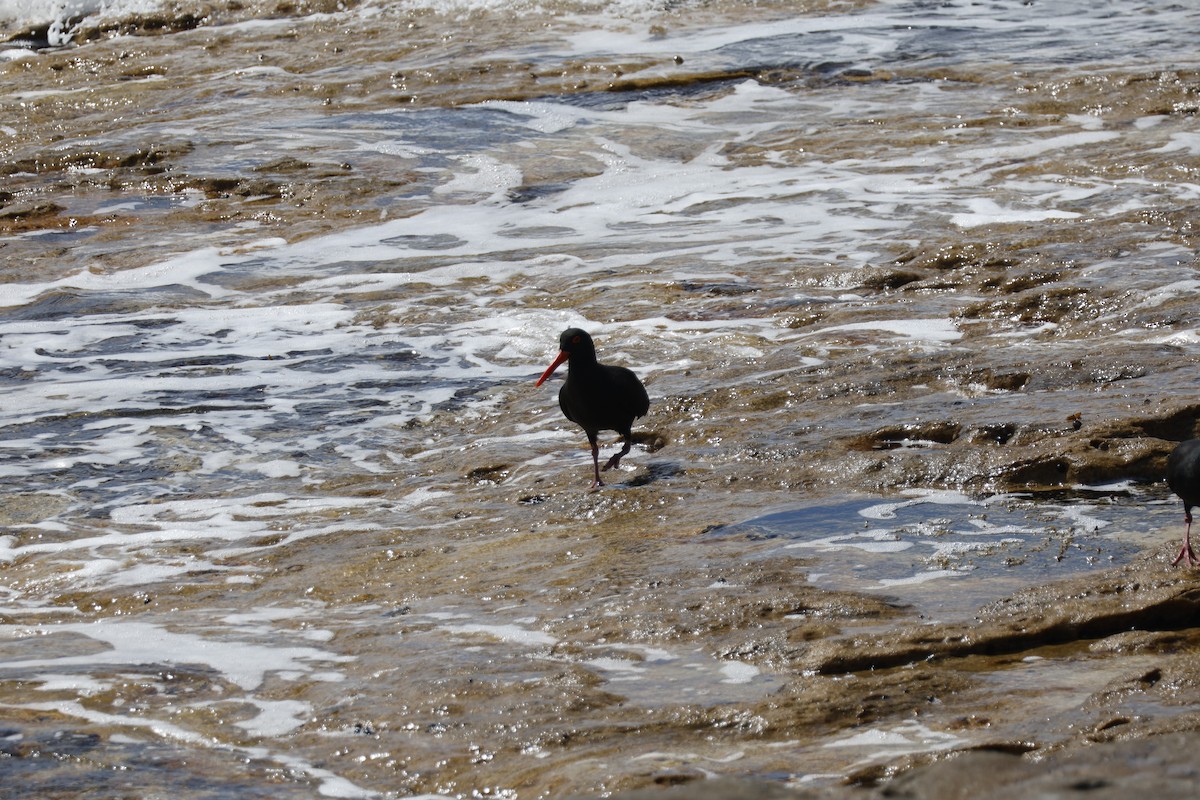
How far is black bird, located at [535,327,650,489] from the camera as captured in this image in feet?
24.4

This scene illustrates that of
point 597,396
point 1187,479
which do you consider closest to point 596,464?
point 597,396

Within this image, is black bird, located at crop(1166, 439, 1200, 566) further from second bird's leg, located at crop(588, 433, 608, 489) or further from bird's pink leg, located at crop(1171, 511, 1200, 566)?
second bird's leg, located at crop(588, 433, 608, 489)

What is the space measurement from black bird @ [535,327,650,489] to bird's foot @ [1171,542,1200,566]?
3070mm

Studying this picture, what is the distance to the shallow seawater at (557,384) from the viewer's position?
4.36m

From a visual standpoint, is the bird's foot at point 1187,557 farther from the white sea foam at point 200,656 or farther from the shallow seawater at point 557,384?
the white sea foam at point 200,656

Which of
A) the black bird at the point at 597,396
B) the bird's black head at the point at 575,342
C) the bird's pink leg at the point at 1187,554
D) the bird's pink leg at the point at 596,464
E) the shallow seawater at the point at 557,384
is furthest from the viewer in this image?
the bird's black head at the point at 575,342

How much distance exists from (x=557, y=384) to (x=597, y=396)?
2045 mm

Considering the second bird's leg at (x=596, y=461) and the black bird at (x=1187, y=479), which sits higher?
the black bird at (x=1187, y=479)

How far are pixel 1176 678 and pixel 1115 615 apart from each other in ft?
2.10

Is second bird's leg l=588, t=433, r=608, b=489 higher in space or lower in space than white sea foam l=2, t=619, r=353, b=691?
lower

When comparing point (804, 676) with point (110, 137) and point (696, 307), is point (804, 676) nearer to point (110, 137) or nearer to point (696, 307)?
point (696, 307)

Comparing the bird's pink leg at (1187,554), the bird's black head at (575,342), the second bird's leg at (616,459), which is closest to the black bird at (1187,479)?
the bird's pink leg at (1187,554)

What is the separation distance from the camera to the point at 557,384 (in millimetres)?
9453

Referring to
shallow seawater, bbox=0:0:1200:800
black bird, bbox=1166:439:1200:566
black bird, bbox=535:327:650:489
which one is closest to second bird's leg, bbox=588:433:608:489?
black bird, bbox=535:327:650:489
